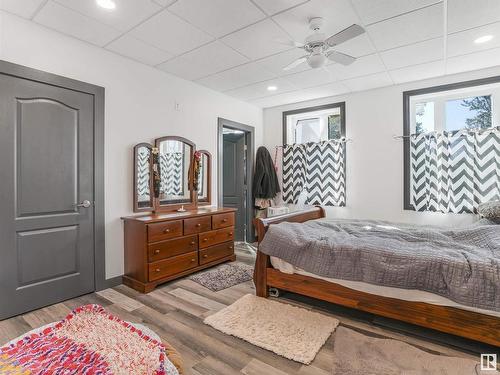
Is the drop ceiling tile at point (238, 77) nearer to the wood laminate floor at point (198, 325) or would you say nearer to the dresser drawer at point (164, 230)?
the dresser drawer at point (164, 230)

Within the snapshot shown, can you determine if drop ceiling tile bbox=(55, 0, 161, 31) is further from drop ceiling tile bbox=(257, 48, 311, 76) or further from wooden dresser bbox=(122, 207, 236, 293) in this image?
wooden dresser bbox=(122, 207, 236, 293)

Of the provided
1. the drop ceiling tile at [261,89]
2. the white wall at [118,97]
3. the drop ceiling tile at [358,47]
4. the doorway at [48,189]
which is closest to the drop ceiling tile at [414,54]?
the drop ceiling tile at [358,47]

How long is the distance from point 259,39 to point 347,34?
0.92 meters

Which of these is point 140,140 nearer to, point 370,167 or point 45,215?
point 45,215

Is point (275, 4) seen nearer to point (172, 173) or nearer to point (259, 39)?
point (259, 39)

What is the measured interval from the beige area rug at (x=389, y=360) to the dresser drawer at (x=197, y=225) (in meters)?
1.96

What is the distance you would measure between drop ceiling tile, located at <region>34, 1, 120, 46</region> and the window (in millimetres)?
3112

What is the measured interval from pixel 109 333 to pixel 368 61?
3504mm

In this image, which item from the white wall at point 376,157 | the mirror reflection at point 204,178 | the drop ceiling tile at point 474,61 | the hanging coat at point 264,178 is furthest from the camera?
→ the hanging coat at point 264,178

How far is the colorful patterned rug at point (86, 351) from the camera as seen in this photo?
92cm

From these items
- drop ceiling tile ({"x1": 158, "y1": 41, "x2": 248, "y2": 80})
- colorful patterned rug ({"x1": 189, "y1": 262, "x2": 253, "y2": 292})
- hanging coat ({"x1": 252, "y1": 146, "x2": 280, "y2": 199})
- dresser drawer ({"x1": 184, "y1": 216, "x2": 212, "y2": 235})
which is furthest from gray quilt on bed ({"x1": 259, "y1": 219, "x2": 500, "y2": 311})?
hanging coat ({"x1": 252, "y1": 146, "x2": 280, "y2": 199})

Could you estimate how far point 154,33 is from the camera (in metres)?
2.60

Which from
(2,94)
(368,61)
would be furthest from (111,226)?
(368,61)

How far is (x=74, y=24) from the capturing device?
245 centimetres
